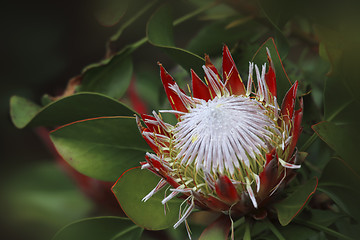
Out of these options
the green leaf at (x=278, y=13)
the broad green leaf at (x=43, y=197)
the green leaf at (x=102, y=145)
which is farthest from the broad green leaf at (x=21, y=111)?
the broad green leaf at (x=43, y=197)

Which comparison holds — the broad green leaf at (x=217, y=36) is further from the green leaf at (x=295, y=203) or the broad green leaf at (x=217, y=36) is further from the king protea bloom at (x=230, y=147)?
the green leaf at (x=295, y=203)

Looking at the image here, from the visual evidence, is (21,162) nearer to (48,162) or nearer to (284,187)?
(48,162)

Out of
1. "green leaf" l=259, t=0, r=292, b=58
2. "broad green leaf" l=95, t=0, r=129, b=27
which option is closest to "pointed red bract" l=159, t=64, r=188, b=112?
"green leaf" l=259, t=0, r=292, b=58

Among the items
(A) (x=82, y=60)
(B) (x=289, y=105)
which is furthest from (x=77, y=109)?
(A) (x=82, y=60)

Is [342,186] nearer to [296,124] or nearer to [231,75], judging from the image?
[296,124]

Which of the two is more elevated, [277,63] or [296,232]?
[277,63]

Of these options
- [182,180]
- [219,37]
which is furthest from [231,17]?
[182,180]
